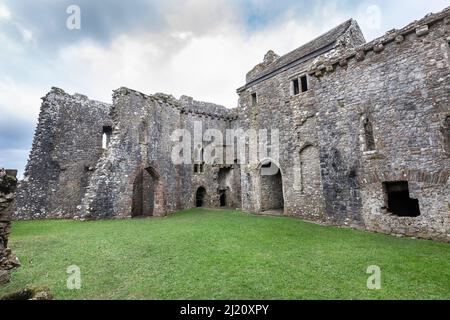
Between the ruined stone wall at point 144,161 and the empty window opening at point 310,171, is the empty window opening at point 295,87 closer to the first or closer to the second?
the empty window opening at point 310,171

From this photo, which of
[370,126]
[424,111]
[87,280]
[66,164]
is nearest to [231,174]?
[66,164]

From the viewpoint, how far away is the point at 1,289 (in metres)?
4.82

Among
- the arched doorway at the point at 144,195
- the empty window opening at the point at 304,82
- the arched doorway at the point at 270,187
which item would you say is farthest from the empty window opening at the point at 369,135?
the arched doorway at the point at 144,195

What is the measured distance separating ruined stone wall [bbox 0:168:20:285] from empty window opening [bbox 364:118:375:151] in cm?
1206

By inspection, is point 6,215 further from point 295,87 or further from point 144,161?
point 295,87

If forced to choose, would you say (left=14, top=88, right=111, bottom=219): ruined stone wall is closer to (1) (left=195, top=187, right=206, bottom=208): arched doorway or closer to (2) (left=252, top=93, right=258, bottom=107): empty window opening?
(1) (left=195, top=187, right=206, bottom=208): arched doorway

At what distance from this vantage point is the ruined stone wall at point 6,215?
5.80 m

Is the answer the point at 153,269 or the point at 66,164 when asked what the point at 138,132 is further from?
the point at 153,269

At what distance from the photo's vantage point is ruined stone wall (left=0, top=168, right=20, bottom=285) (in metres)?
5.80

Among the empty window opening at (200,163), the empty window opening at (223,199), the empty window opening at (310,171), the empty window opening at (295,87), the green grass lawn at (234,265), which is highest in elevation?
the empty window opening at (295,87)

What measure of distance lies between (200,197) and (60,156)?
1183cm

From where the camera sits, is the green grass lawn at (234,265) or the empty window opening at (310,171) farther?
the empty window opening at (310,171)

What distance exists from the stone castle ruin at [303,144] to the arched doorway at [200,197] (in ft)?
0.47

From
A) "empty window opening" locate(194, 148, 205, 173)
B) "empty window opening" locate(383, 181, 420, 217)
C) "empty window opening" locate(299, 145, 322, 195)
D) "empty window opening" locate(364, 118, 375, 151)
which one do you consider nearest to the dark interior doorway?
"empty window opening" locate(194, 148, 205, 173)
